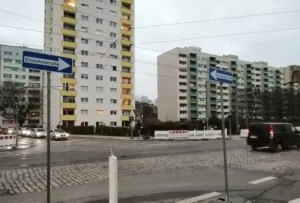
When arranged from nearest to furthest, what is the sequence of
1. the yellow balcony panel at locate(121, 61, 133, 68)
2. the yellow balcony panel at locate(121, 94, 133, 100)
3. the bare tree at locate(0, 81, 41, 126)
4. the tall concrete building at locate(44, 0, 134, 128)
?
1. the tall concrete building at locate(44, 0, 134, 128)
2. the bare tree at locate(0, 81, 41, 126)
3. the yellow balcony panel at locate(121, 61, 133, 68)
4. the yellow balcony panel at locate(121, 94, 133, 100)

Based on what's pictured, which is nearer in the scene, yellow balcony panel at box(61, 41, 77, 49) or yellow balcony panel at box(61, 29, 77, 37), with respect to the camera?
yellow balcony panel at box(61, 41, 77, 49)

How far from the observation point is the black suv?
18016 mm

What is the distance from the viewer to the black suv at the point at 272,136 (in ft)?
59.1

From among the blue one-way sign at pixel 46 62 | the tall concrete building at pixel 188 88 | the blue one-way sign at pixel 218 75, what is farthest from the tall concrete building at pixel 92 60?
the blue one-way sign at pixel 46 62

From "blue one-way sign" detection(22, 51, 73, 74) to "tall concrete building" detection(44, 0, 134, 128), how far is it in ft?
208

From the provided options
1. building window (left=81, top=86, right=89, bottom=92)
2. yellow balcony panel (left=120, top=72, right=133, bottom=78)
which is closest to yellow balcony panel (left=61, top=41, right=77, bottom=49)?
building window (left=81, top=86, right=89, bottom=92)

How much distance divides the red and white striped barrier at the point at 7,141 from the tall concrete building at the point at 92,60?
38744mm

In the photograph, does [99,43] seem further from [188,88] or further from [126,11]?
[188,88]

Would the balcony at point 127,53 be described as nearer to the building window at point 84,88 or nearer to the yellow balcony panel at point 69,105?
the building window at point 84,88

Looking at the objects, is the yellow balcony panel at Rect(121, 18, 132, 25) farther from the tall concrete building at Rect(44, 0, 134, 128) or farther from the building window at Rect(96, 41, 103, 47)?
the building window at Rect(96, 41, 103, 47)

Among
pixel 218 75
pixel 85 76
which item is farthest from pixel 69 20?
pixel 218 75

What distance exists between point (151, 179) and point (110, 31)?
71.6 m

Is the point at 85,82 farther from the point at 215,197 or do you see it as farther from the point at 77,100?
the point at 215,197

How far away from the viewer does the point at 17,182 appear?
903 centimetres
